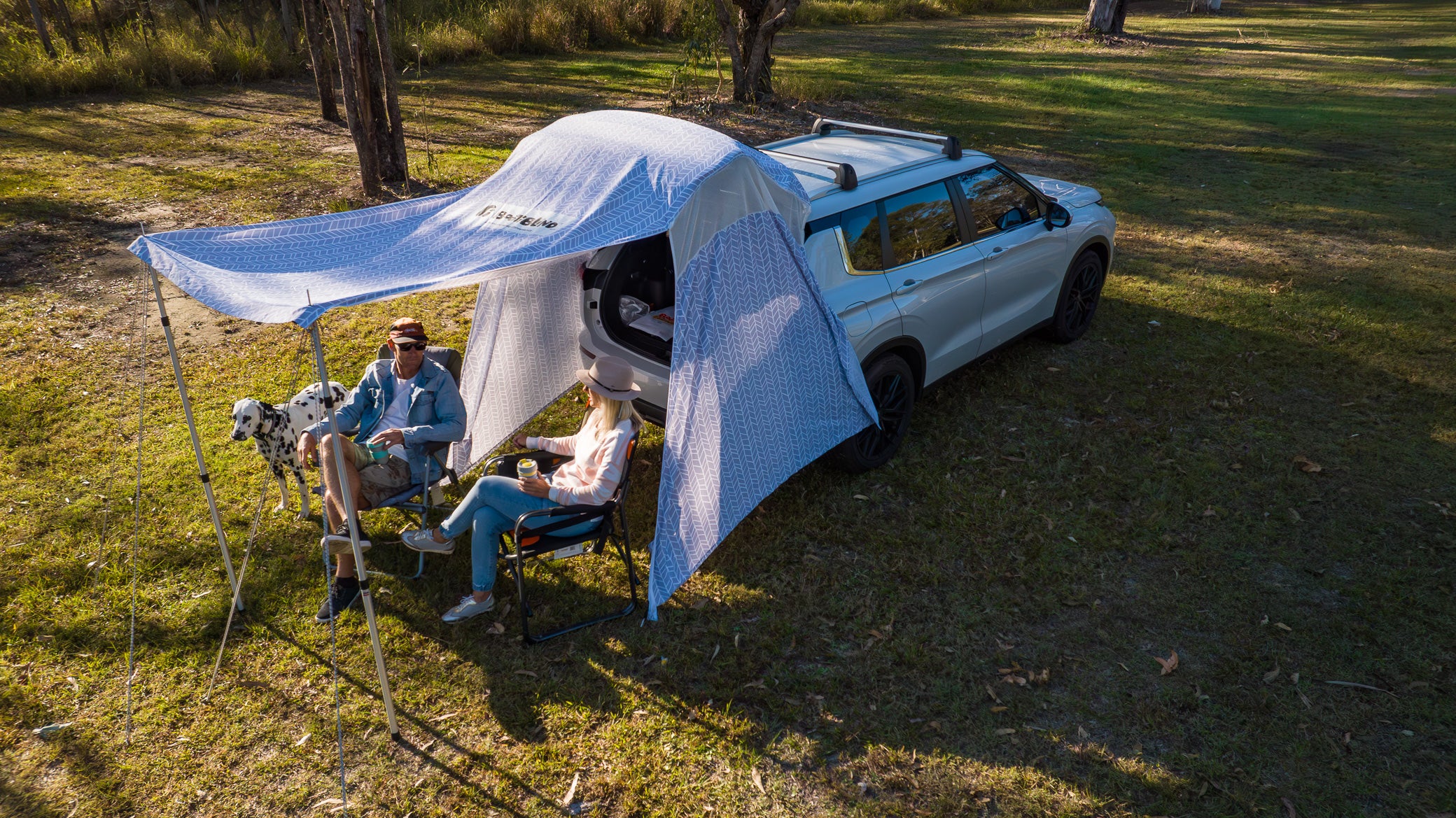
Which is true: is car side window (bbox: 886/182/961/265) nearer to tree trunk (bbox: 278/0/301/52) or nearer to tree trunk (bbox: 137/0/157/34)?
tree trunk (bbox: 278/0/301/52)

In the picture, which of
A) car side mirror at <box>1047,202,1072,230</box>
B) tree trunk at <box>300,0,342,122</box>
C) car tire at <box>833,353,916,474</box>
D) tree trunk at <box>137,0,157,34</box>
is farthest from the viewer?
tree trunk at <box>137,0,157,34</box>

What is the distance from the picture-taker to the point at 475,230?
4695 millimetres

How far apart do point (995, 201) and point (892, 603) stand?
3.32 m

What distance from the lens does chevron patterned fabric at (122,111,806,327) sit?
387 cm

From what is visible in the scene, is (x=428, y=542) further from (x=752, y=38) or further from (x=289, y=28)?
(x=289, y=28)

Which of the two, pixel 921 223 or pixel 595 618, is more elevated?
pixel 921 223

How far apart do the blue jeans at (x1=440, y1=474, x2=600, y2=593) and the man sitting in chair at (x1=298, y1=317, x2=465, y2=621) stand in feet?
1.63

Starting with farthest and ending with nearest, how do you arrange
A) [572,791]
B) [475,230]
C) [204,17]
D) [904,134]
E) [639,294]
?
[204,17], [904,134], [639,294], [475,230], [572,791]

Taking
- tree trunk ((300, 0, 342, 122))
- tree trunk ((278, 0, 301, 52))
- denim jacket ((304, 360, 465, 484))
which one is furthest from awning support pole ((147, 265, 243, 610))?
tree trunk ((278, 0, 301, 52))

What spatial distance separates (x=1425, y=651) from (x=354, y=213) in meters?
6.16

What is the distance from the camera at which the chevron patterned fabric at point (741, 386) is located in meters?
4.62

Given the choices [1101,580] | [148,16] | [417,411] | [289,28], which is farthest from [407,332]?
[148,16]

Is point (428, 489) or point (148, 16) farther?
point (148, 16)

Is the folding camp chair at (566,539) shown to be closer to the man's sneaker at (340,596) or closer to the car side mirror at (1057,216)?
the man's sneaker at (340,596)
